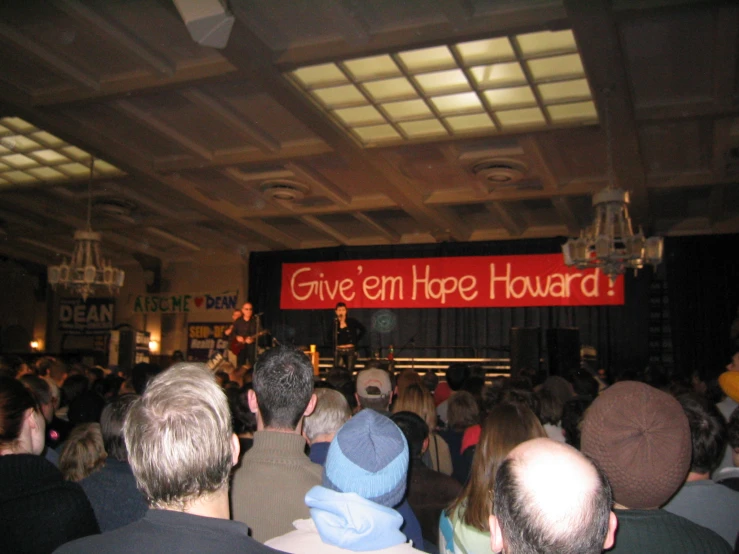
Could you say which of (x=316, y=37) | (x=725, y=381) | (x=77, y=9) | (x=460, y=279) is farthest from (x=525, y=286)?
(x=725, y=381)

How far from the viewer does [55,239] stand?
15.1 metres

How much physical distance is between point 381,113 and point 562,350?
415 centimetres

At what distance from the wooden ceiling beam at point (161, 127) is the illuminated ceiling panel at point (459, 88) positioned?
2.20 metres

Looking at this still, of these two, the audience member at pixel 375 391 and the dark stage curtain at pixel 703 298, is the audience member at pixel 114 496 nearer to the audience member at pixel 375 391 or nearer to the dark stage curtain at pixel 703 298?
the audience member at pixel 375 391

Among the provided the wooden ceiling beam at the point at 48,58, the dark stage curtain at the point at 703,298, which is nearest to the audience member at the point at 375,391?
the wooden ceiling beam at the point at 48,58

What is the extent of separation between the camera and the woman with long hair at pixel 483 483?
1767 mm

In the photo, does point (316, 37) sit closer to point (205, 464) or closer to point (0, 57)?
point (0, 57)

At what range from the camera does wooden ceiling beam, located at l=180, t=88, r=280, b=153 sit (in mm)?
7648

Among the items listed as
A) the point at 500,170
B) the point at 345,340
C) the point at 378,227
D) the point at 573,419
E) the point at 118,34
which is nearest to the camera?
the point at 573,419

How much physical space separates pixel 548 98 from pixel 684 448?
669 centimetres

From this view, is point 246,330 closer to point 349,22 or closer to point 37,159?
point 37,159

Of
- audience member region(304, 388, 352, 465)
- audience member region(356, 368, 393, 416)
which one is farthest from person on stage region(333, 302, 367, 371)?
audience member region(304, 388, 352, 465)

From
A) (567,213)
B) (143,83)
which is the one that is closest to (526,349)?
(567,213)

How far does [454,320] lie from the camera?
13.2 m
